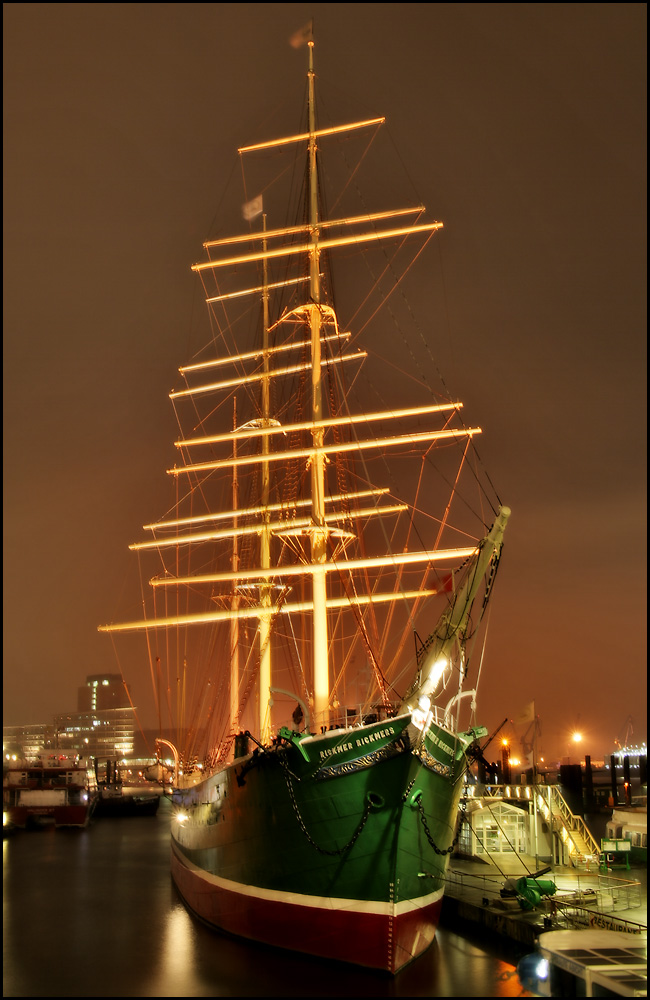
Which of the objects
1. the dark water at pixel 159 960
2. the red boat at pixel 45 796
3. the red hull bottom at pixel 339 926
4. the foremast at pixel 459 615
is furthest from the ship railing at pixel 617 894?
the red boat at pixel 45 796

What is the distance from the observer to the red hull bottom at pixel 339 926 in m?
14.6

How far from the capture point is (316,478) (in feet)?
75.4

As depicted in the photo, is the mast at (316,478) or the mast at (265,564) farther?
the mast at (265,564)

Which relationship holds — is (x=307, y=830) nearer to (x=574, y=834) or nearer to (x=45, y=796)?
(x=574, y=834)

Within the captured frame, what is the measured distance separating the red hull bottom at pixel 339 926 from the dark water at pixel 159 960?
0.27m

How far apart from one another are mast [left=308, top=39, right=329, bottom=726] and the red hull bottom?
13.3 feet

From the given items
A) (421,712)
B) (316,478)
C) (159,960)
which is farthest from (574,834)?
(316,478)

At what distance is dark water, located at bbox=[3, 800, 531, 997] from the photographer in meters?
14.9

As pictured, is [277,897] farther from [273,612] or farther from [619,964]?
[273,612]

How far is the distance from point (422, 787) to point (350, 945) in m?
2.99

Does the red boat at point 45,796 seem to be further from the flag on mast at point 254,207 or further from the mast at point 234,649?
the flag on mast at point 254,207

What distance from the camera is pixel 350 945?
14797mm

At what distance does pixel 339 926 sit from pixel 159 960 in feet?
17.6

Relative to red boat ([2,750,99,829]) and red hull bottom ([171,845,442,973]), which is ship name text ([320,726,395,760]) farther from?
red boat ([2,750,99,829])
